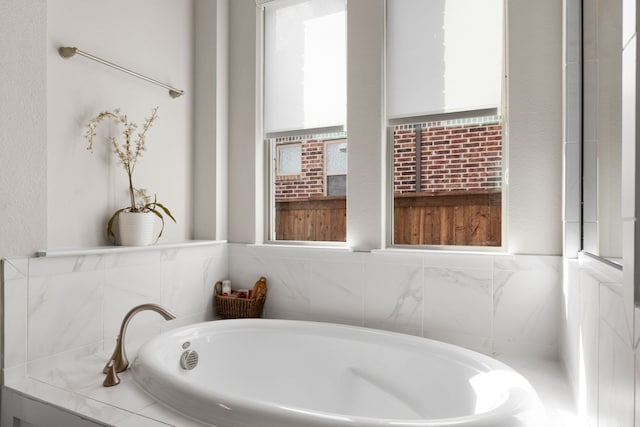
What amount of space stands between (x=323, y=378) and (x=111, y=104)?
70.2 inches

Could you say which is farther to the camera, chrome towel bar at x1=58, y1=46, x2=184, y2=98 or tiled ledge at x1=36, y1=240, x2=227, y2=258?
chrome towel bar at x1=58, y1=46, x2=184, y2=98

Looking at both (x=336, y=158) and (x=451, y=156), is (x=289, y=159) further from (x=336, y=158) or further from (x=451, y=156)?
(x=451, y=156)

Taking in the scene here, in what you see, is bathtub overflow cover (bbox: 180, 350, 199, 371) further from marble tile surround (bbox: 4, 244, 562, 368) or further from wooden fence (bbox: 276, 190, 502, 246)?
wooden fence (bbox: 276, 190, 502, 246)

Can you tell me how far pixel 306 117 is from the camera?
2.50 meters

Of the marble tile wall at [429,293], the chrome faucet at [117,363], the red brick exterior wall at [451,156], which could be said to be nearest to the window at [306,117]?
the marble tile wall at [429,293]

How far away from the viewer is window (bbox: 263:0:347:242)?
2.41m

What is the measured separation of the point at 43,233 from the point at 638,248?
76.3 inches

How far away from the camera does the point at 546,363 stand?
1.73 meters

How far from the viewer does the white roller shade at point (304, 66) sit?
240 cm

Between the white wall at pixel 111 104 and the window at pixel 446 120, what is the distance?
1.34 metres

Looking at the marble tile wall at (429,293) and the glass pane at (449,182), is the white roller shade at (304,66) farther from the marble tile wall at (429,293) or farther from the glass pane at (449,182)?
the marble tile wall at (429,293)

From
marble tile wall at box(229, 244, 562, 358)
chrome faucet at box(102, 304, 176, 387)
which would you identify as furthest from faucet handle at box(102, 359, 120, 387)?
marble tile wall at box(229, 244, 562, 358)

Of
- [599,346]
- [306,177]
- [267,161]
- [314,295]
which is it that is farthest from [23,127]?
[599,346]

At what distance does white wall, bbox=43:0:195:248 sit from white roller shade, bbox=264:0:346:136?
54cm
